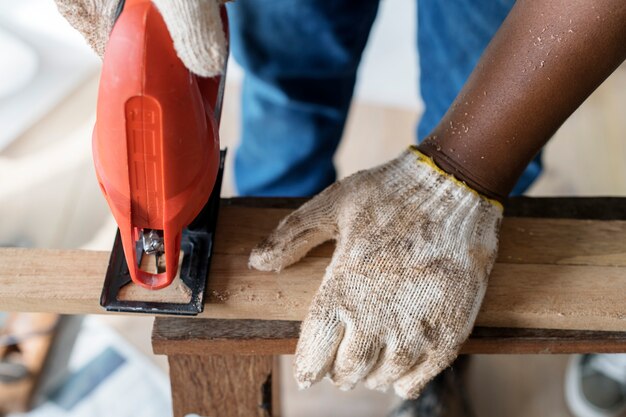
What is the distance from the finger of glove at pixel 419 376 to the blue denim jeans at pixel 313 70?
1.87 feet

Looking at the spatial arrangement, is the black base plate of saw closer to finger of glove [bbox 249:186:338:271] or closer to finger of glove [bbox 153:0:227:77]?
finger of glove [bbox 249:186:338:271]

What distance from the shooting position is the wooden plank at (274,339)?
0.74 meters

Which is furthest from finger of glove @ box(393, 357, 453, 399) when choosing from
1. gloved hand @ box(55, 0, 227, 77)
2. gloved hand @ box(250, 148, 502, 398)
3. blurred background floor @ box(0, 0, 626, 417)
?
blurred background floor @ box(0, 0, 626, 417)

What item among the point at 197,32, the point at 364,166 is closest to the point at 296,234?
the point at 197,32

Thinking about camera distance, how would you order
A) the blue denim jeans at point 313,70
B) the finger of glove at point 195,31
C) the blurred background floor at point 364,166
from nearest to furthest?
the finger of glove at point 195,31 → the blue denim jeans at point 313,70 → the blurred background floor at point 364,166

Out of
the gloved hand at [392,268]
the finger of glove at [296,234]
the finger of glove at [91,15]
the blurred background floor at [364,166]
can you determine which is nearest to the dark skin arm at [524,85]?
the gloved hand at [392,268]

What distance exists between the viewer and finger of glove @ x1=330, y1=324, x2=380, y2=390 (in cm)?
66

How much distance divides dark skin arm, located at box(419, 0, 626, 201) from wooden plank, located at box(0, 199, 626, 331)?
107mm

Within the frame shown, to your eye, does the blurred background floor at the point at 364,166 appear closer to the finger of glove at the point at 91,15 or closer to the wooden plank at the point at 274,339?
the wooden plank at the point at 274,339

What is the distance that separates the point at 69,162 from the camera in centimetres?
173

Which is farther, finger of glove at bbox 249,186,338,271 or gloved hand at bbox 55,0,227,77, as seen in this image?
finger of glove at bbox 249,186,338,271

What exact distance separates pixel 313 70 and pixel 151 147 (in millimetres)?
703

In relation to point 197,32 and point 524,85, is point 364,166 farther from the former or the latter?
point 197,32

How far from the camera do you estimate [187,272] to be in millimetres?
725
